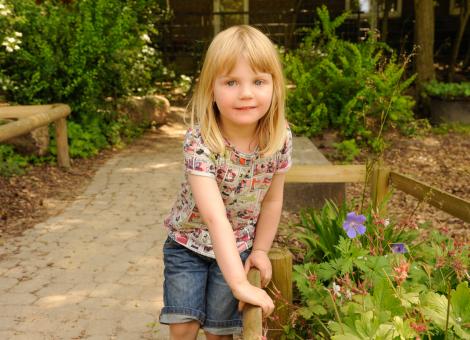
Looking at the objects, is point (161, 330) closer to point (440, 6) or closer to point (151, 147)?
point (151, 147)

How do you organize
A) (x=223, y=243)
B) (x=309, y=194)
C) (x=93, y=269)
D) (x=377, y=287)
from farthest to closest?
(x=309, y=194)
(x=93, y=269)
(x=223, y=243)
(x=377, y=287)

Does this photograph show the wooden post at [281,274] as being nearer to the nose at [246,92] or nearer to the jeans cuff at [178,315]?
Answer: the jeans cuff at [178,315]

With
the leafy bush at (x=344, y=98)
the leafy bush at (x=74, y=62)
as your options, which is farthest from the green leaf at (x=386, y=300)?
the leafy bush at (x=74, y=62)

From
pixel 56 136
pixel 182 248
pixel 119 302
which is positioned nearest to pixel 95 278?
pixel 119 302

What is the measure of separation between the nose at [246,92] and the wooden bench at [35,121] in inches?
157

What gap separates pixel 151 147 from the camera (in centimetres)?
905

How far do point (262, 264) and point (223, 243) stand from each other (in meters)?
0.23

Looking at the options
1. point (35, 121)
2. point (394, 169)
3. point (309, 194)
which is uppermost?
point (35, 121)

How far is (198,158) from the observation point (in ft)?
6.57

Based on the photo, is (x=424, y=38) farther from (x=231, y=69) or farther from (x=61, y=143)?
(x=231, y=69)

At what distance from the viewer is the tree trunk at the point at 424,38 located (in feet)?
32.7

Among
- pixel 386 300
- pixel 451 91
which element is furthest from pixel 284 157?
pixel 451 91

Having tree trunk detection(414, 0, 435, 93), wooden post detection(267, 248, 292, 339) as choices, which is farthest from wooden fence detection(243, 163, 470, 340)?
tree trunk detection(414, 0, 435, 93)

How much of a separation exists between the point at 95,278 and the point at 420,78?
764cm
